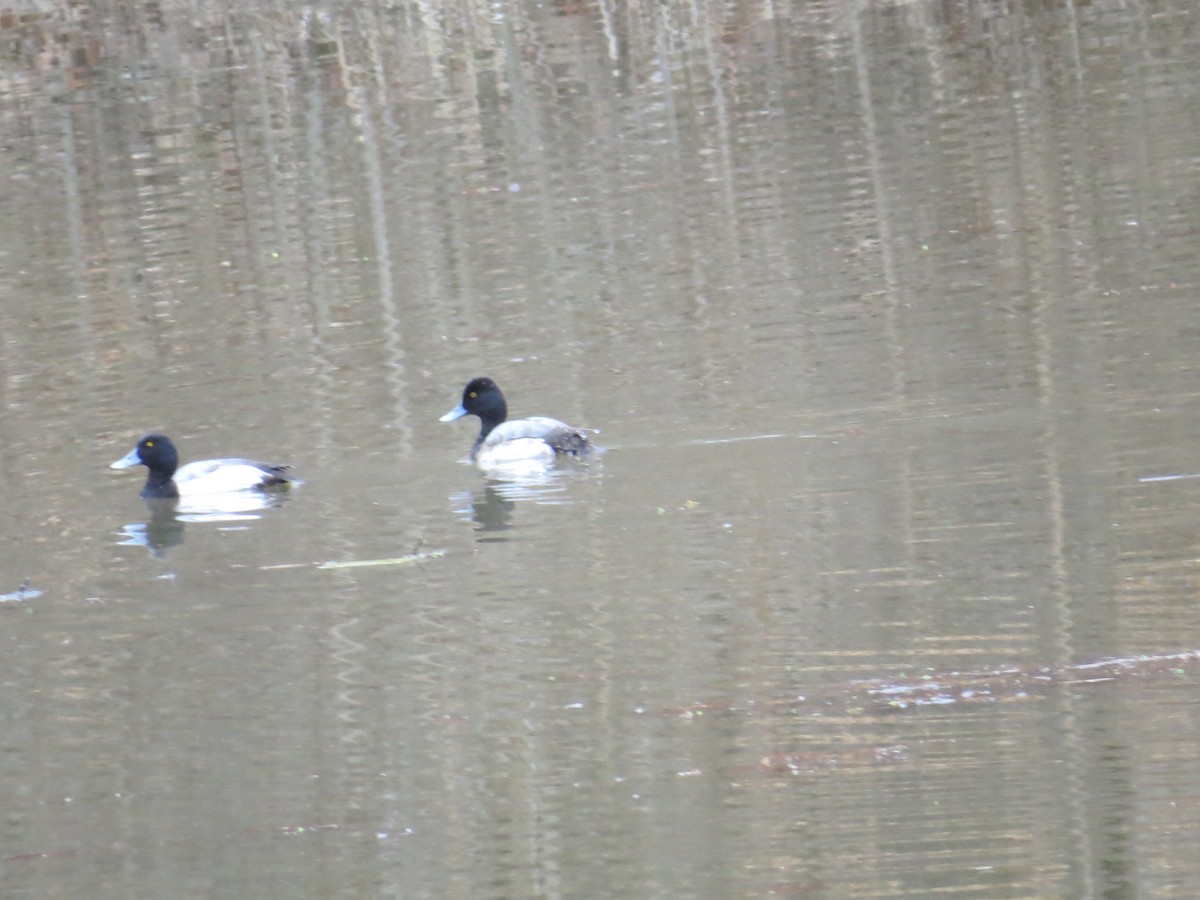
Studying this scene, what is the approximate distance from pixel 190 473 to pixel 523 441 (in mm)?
2037

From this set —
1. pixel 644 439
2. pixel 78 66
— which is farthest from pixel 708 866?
pixel 78 66

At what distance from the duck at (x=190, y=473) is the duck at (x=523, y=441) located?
1.26 m

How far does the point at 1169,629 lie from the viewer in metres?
8.13

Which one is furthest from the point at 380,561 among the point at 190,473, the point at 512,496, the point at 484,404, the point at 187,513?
the point at 484,404

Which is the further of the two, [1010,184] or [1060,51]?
[1060,51]

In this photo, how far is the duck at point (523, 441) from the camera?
41.5 feet

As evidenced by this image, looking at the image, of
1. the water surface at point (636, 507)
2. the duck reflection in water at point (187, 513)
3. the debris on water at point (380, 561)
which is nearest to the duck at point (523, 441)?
the water surface at point (636, 507)

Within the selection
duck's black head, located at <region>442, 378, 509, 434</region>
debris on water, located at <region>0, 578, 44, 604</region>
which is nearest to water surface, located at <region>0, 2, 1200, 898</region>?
debris on water, located at <region>0, 578, 44, 604</region>

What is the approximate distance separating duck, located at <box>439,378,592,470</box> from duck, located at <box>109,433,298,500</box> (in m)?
1.26

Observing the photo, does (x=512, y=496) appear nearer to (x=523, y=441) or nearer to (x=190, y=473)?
(x=523, y=441)

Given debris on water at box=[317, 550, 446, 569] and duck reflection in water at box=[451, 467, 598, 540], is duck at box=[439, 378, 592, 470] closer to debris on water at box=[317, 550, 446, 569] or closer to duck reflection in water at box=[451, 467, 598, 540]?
duck reflection in water at box=[451, 467, 598, 540]

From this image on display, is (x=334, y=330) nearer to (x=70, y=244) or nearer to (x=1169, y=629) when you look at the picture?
(x=70, y=244)

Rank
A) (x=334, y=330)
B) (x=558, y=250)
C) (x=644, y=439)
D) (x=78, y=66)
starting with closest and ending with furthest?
(x=644, y=439), (x=334, y=330), (x=558, y=250), (x=78, y=66)

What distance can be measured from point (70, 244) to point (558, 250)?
5891mm
